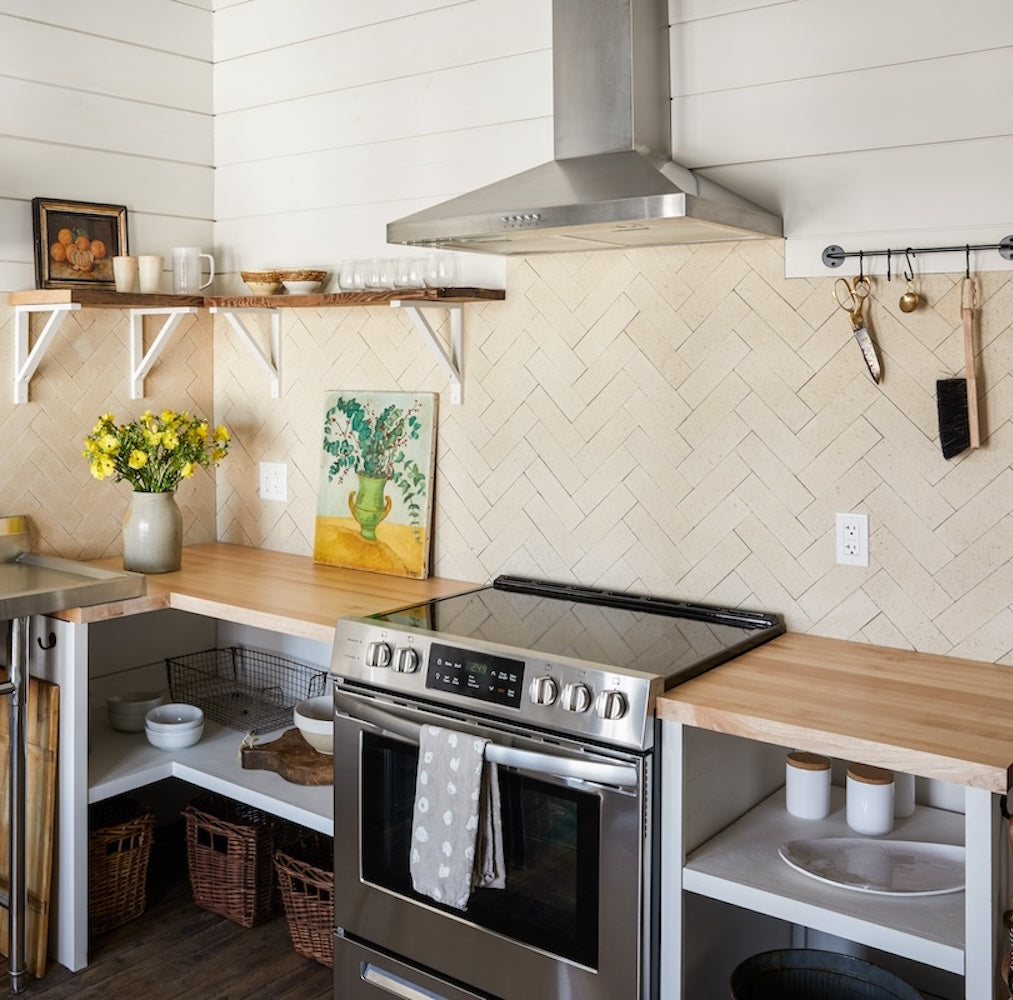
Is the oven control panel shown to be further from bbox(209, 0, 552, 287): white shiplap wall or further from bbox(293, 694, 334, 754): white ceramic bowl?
bbox(209, 0, 552, 287): white shiplap wall

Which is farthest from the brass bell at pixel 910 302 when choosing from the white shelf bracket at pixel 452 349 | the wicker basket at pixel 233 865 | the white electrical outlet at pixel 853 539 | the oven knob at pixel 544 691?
the wicker basket at pixel 233 865

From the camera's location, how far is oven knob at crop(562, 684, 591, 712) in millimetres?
1951

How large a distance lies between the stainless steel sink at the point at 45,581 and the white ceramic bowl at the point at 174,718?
1.45 feet

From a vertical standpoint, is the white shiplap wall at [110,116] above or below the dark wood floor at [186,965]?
above

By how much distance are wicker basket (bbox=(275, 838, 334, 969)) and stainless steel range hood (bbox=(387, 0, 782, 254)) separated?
1503 millimetres

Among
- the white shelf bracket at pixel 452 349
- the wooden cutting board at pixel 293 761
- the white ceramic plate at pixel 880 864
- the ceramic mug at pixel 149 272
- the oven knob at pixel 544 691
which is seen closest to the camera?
the white ceramic plate at pixel 880 864

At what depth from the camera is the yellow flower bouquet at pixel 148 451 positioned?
9.56 feet

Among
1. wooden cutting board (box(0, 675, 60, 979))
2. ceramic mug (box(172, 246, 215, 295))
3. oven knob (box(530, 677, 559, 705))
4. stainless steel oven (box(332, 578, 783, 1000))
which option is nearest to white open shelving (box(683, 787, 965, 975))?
stainless steel oven (box(332, 578, 783, 1000))

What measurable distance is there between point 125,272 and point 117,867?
5.09 feet

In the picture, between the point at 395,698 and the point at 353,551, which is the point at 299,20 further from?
the point at 395,698

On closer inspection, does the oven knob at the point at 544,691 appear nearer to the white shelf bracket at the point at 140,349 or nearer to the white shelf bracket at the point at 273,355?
the white shelf bracket at the point at 273,355

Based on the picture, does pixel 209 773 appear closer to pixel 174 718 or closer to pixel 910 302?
pixel 174 718

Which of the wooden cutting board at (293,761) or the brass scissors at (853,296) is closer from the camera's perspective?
the brass scissors at (853,296)

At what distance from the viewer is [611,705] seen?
1.92 meters
